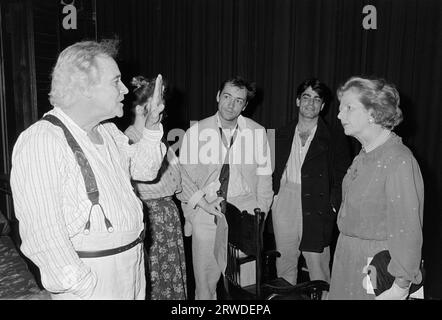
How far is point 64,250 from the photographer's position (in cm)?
109

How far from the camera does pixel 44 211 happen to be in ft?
3.54

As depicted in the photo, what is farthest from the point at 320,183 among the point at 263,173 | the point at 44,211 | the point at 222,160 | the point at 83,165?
the point at 44,211

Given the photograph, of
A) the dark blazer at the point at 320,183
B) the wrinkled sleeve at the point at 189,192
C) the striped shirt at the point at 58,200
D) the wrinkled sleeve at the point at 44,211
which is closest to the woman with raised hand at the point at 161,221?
the wrinkled sleeve at the point at 189,192

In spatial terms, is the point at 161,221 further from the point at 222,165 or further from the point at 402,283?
the point at 402,283

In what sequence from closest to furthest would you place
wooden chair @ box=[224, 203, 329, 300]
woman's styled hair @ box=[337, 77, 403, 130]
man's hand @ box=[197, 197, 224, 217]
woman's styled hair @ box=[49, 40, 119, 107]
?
woman's styled hair @ box=[49, 40, 119, 107]
woman's styled hair @ box=[337, 77, 403, 130]
wooden chair @ box=[224, 203, 329, 300]
man's hand @ box=[197, 197, 224, 217]

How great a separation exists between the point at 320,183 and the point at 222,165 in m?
0.64

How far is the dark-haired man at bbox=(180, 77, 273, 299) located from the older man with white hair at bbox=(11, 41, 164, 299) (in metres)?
1.15

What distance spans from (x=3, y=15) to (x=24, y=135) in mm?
3368

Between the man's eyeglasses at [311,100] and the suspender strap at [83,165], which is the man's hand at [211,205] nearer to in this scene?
the man's eyeglasses at [311,100]

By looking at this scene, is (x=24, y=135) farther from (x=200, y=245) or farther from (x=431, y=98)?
(x=431, y=98)

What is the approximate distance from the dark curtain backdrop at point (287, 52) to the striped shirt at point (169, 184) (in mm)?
1556

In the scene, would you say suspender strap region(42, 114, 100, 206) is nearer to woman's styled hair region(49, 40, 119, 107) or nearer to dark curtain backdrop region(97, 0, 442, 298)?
woman's styled hair region(49, 40, 119, 107)

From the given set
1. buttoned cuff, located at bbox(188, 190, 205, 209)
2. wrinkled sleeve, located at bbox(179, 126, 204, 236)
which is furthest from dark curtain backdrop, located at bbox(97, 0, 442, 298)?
buttoned cuff, located at bbox(188, 190, 205, 209)

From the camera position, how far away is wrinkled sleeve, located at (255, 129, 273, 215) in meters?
2.61
